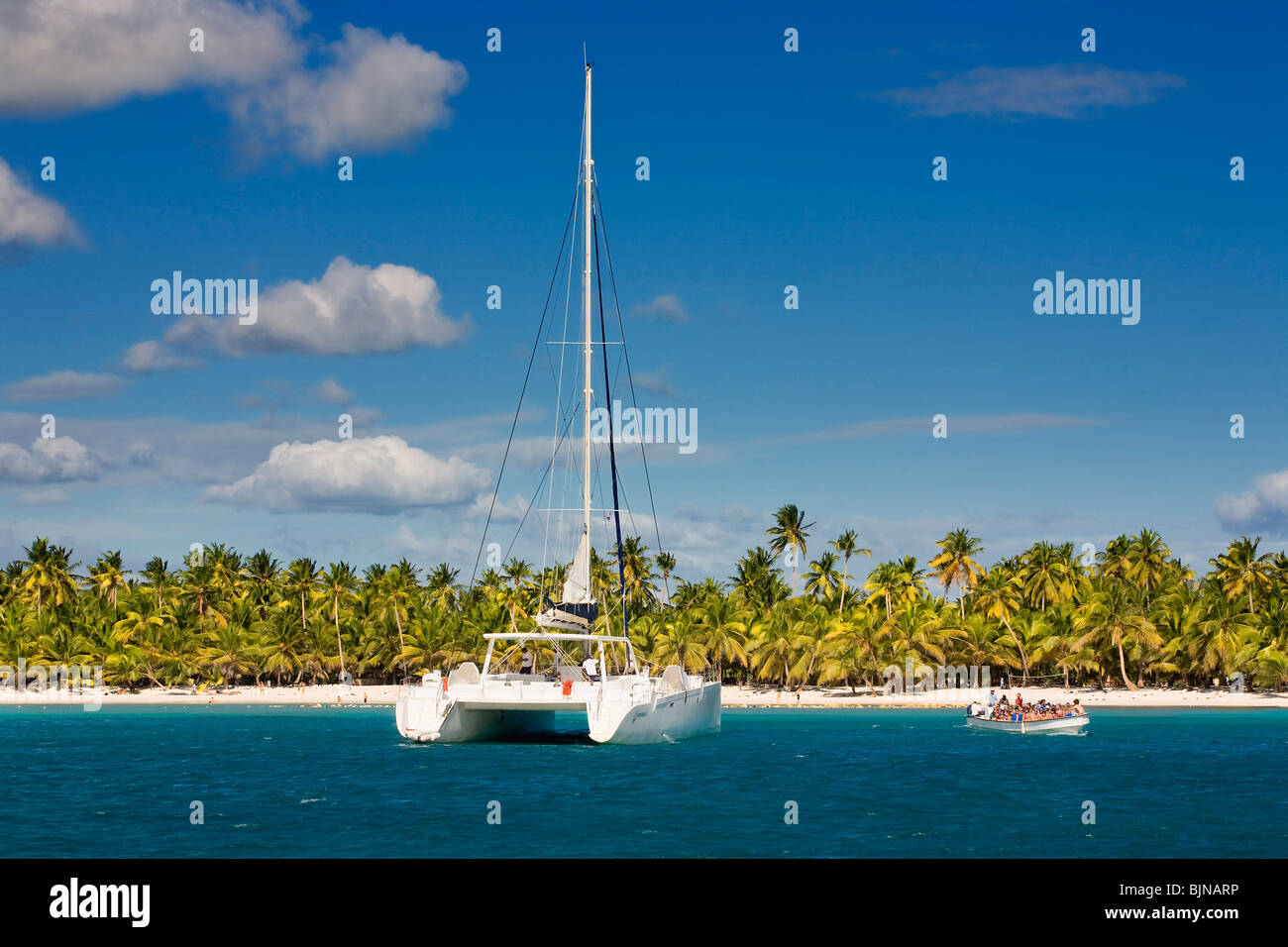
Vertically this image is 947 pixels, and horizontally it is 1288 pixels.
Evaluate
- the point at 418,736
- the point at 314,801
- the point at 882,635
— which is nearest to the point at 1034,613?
the point at 882,635

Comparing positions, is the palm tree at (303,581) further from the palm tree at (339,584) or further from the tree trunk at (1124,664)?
the tree trunk at (1124,664)

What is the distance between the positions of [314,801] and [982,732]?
34786mm

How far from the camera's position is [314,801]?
1190 inches

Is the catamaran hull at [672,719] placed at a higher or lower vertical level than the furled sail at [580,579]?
lower

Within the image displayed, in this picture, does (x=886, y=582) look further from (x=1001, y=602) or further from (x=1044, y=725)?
(x=1044, y=725)

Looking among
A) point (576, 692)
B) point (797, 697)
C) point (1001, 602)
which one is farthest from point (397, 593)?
point (576, 692)

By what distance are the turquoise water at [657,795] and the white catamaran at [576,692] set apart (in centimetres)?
103

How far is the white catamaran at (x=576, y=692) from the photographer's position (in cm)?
3625

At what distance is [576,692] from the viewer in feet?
118

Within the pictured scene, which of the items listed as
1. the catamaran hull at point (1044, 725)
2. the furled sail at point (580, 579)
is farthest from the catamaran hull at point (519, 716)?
the catamaran hull at point (1044, 725)

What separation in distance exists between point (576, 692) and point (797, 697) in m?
50.9
